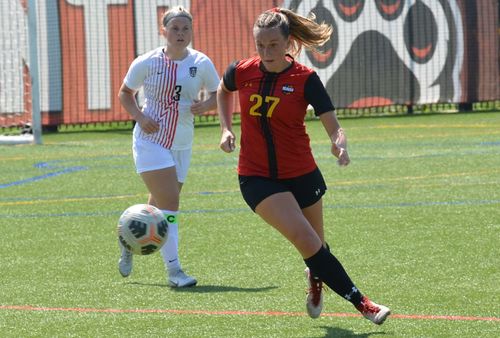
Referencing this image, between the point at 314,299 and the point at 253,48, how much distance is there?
17536mm

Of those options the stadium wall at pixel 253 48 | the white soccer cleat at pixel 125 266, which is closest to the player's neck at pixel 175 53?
the white soccer cleat at pixel 125 266

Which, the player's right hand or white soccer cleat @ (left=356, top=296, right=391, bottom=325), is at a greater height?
the player's right hand

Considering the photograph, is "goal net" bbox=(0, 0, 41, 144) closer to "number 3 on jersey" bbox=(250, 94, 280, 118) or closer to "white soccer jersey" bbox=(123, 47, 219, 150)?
"white soccer jersey" bbox=(123, 47, 219, 150)

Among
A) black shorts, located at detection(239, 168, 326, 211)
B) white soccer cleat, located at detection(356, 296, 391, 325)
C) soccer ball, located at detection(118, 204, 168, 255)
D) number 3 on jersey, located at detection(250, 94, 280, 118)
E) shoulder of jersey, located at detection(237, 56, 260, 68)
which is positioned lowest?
white soccer cleat, located at detection(356, 296, 391, 325)

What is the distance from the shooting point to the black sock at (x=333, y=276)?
6.71m

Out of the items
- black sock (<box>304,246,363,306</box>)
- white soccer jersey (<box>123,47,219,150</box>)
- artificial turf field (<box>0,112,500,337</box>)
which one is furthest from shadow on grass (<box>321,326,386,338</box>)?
white soccer jersey (<box>123,47,219,150</box>)

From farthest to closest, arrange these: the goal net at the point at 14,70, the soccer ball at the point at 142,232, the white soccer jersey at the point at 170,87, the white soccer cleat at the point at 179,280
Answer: the goal net at the point at 14,70 < the white soccer jersey at the point at 170,87 < the white soccer cleat at the point at 179,280 < the soccer ball at the point at 142,232

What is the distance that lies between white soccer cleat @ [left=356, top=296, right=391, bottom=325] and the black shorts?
28.1 inches

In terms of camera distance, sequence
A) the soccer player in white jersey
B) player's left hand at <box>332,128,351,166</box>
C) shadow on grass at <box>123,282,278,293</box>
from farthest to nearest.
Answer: the soccer player in white jersey
shadow on grass at <box>123,282,278,293</box>
player's left hand at <box>332,128,351,166</box>

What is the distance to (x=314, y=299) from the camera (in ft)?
22.9

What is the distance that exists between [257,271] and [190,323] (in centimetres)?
177

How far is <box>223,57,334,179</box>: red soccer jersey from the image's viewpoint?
6.83 meters

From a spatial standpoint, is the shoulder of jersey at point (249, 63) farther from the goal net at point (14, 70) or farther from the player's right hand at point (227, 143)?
the goal net at point (14, 70)

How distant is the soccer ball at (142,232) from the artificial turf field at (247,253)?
0.38 meters
